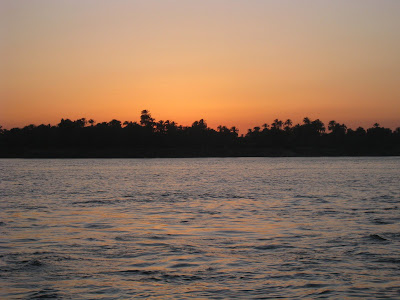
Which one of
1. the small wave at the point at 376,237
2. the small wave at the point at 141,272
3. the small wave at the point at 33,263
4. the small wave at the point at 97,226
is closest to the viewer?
the small wave at the point at 141,272

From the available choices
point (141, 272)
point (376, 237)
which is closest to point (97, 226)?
point (141, 272)

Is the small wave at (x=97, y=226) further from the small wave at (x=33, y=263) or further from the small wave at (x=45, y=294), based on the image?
the small wave at (x=45, y=294)

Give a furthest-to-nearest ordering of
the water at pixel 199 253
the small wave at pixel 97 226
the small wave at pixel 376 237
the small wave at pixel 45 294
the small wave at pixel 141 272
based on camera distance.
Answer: the small wave at pixel 97 226
the small wave at pixel 376 237
the small wave at pixel 141 272
the water at pixel 199 253
the small wave at pixel 45 294

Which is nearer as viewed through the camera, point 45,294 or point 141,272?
point 45,294

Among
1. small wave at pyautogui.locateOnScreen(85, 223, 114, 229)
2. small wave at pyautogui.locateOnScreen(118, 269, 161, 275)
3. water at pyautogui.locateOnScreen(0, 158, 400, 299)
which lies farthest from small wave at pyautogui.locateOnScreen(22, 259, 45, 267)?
small wave at pyautogui.locateOnScreen(85, 223, 114, 229)

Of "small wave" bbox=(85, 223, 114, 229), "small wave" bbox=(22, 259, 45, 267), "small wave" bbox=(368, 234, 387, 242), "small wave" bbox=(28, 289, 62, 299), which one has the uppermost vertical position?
"small wave" bbox=(85, 223, 114, 229)

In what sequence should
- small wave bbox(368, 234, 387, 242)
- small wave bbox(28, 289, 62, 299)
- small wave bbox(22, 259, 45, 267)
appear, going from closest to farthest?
small wave bbox(28, 289, 62, 299), small wave bbox(22, 259, 45, 267), small wave bbox(368, 234, 387, 242)

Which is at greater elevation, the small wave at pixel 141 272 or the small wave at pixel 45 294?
the small wave at pixel 141 272

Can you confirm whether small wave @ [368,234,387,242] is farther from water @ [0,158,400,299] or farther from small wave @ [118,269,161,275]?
small wave @ [118,269,161,275]

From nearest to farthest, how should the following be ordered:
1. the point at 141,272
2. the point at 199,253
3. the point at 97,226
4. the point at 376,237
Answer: the point at 141,272 → the point at 199,253 → the point at 376,237 → the point at 97,226

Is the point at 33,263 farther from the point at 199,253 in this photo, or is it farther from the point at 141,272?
the point at 199,253

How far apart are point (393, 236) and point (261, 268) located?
24.0ft

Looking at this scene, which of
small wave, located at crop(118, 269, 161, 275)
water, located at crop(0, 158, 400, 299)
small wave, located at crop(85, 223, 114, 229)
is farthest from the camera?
small wave, located at crop(85, 223, 114, 229)

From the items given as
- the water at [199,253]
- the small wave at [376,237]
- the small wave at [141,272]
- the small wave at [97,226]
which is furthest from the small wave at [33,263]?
the small wave at [376,237]
